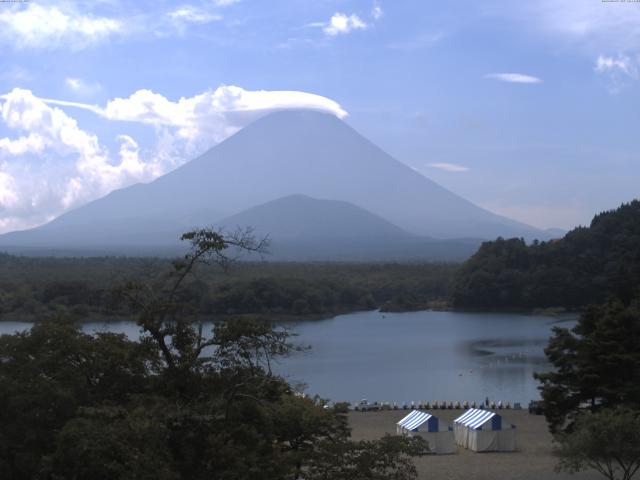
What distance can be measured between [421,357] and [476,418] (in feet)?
44.5

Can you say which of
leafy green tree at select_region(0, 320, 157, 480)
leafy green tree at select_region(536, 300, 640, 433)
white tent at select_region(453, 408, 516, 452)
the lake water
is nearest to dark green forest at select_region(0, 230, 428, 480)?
leafy green tree at select_region(0, 320, 157, 480)

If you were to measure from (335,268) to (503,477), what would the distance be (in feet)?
158

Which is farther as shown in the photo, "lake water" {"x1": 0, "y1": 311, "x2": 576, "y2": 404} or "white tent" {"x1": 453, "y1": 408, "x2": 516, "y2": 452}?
"lake water" {"x1": 0, "y1": 311, "x2": 576, "y2": 404}

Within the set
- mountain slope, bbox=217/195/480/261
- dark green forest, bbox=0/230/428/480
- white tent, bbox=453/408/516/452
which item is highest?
mountain slope, bbox=217/195/480/261

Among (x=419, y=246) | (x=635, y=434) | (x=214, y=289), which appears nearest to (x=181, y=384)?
(x=635, y=434)

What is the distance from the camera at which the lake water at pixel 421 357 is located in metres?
19.8

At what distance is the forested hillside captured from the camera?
38.8m

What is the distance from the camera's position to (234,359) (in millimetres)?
5574

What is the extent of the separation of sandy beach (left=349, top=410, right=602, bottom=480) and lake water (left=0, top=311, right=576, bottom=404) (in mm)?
2074

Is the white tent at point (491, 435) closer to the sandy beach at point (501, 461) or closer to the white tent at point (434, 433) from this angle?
the sandy beach at point (501, 461)

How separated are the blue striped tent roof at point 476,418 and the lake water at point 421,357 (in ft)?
8.75

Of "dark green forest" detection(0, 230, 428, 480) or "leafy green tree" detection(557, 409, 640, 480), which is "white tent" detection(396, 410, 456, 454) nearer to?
"leafy green tree" detection(557, 409, 640, 480)

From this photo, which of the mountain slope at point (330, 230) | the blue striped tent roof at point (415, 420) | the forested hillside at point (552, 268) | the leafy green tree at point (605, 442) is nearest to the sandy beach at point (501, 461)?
the blue striped tent roof at point (415, 420)

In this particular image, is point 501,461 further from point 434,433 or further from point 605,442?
point 605,442
